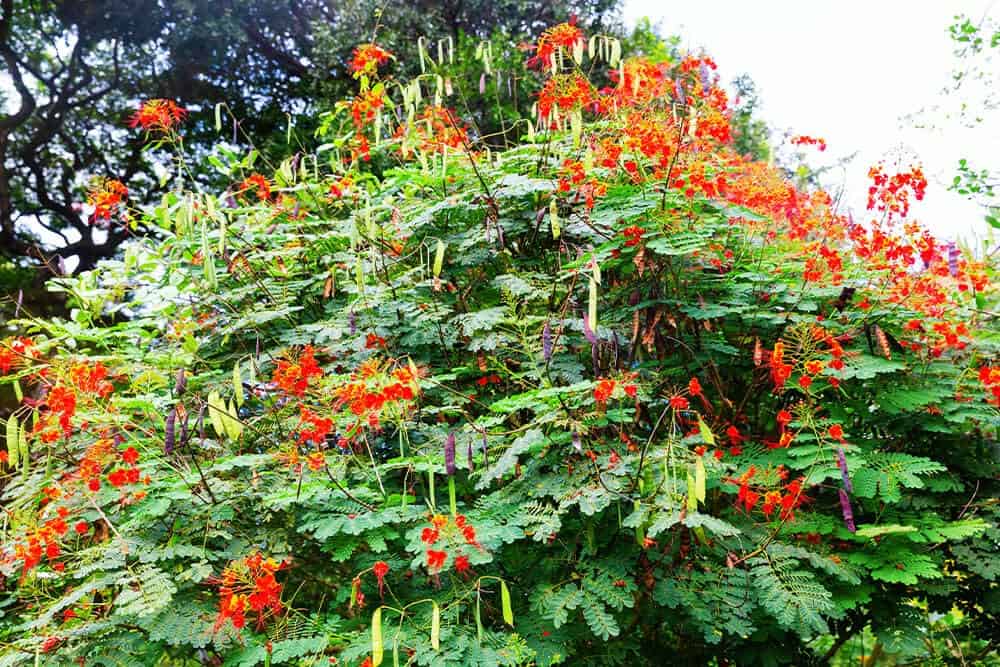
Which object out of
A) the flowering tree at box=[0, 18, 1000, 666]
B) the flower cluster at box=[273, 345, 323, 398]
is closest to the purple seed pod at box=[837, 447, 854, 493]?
the flowering tree at box=[0, 18, 1000, 666]

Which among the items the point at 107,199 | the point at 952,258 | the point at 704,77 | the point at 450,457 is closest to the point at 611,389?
the point at 450,457

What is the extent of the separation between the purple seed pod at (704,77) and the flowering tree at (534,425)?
0.05ft

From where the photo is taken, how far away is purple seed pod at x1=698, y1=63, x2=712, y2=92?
12.2 ft

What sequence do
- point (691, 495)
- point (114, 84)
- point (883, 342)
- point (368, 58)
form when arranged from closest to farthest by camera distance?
point (691, 495)
point (883, 342)
point (368, 58)
point (114, 84)

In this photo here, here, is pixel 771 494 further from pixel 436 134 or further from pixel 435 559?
pixel 436 134

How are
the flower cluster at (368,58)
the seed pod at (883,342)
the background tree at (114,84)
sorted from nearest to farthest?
the seed pod at (883,342), the flower cluster at (368,58), the background tree at (114,84)

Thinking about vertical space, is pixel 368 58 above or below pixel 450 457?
above

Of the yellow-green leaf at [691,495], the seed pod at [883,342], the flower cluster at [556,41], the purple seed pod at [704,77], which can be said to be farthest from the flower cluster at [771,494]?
the flower cluster at [556,41]

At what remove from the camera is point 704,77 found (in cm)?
382

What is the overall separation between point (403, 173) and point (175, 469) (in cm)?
187

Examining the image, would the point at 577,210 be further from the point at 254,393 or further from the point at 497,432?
the point at 254,393

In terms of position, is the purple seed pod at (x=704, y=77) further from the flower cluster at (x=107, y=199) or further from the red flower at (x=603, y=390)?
the flower cluster at (x=107, y=199)

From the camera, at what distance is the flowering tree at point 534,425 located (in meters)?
2.90

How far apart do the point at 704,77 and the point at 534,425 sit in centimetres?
203
